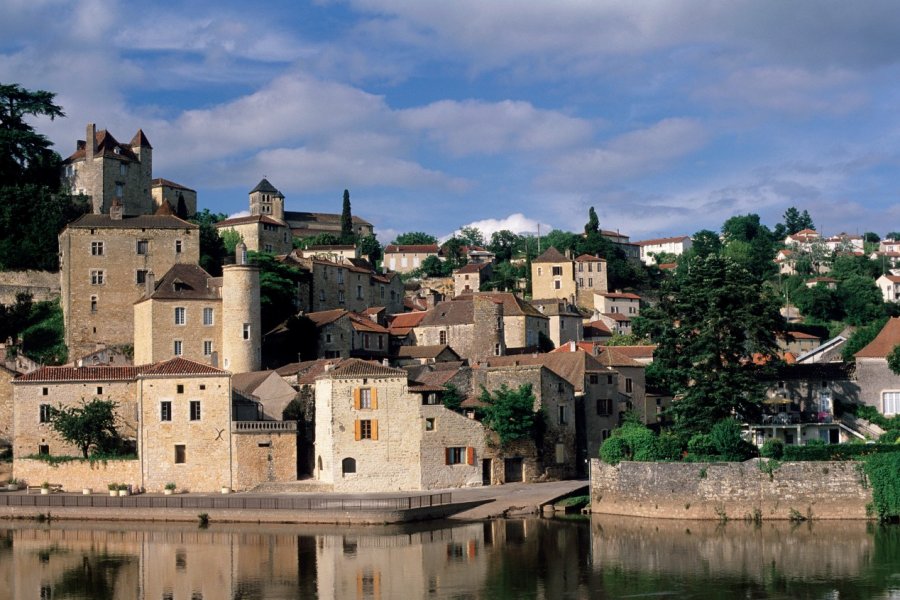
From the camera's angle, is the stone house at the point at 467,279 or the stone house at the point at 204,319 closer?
the stone house at the point at 204,319

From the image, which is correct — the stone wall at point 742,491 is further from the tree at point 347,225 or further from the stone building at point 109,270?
the tree at point 347,225

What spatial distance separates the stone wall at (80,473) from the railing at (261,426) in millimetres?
4569

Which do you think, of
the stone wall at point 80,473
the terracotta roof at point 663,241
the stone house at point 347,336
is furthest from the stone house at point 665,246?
the stone wall at point 80,473

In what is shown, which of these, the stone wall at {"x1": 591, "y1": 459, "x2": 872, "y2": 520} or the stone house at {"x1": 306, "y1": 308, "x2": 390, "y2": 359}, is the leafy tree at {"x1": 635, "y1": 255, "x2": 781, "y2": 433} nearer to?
the stone wall at {"x1": 591, "y1": 459, "x2": 872, "y2": 520}

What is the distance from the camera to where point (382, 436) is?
52.6 m

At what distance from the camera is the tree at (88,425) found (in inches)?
2138

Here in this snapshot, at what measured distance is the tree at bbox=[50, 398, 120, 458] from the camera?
5431 cm

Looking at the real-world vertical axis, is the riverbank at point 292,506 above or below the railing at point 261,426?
below

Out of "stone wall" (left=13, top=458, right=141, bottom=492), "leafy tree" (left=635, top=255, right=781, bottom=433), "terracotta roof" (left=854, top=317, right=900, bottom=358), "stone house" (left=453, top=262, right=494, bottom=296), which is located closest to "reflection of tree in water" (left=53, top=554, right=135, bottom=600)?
"stone wall" (left=13, top=458, right=141, bottom=492)

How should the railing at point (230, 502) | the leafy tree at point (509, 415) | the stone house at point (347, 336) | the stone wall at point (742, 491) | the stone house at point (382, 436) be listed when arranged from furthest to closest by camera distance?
the stone house at point (347, 336) < the leafy tree at point (509, 415) < the stone house at point (382, 436) < the railing at point (230, 502) < the stone wall at point (742, 491)

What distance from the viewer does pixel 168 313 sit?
66.8 metres

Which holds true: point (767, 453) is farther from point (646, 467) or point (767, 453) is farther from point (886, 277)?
point (886, 277)

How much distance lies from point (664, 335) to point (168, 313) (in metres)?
26.6

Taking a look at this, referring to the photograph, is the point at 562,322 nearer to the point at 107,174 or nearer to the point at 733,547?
the point at 107,174
